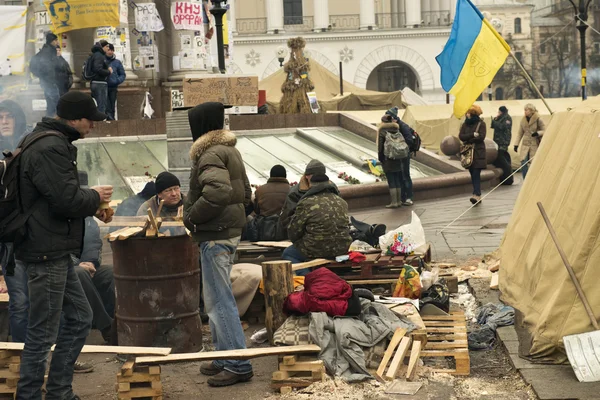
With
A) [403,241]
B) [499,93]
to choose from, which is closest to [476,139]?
[403,241]

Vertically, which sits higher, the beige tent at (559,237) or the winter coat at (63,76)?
the winter coat at (63,76)

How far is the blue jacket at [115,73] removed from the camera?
20106 millimetres

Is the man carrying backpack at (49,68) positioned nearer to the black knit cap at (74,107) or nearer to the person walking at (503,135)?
the person walking at (503,135)

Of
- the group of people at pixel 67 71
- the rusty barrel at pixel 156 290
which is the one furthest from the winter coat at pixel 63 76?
the rusty barrel at pixel 156 290

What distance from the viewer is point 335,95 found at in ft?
149

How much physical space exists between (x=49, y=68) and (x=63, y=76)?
28cm

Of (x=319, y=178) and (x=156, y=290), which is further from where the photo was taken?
(x=319, y=178)

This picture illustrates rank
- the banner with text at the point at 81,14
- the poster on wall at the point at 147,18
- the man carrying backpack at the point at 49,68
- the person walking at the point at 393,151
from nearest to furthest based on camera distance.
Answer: the person walking at the point at 393,151, the man carrying backpack at the point at 49,68, the banner with text at the point at 81,14, the poster on wall at the point at 147,18

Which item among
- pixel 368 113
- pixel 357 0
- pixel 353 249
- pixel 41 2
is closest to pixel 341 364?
pixel 353 249

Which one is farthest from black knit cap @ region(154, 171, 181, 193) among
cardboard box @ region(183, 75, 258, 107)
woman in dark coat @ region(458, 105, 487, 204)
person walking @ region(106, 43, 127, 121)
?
person walking @ region(106, 43, 127, 121)

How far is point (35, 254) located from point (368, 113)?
98.1 ft

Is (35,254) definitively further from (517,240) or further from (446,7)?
(446,7)

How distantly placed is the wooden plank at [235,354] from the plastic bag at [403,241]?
8.99 feet

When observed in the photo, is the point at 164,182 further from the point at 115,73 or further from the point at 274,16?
the point at 274,16
